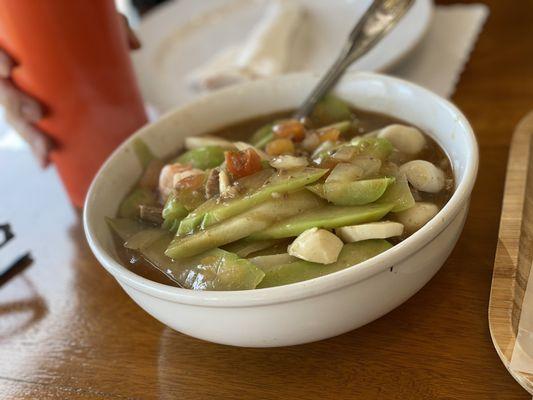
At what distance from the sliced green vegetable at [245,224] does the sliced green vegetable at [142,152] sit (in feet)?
0.89

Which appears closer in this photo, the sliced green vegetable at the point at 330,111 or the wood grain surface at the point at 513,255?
the wood grain surface at the point at 513,255

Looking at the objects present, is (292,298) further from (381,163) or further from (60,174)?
(60,174)

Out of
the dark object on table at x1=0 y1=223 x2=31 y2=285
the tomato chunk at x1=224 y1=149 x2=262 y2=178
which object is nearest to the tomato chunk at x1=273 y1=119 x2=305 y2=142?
the tomato chunk at x1=224 y1=149 x2=262 y2=178

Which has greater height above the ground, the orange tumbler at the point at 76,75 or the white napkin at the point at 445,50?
the orange tumbler at the point at 76,75

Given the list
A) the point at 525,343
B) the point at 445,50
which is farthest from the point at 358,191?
A: the point at 445,50

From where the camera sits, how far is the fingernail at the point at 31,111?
1103mm

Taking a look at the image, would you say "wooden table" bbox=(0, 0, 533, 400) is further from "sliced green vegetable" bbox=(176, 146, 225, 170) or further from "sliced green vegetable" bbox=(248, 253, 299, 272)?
"sliced green vegetable" bbox=(176, 146, 225, 170)

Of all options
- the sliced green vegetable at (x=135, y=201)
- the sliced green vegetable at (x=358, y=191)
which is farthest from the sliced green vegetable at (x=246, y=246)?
the sliced green vegetable at (x=135, y=201)

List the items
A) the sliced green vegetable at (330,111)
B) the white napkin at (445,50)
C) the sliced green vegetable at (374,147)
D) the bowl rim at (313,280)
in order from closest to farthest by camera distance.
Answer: the bowl rim at (313,280), the sliced green vegetable at (374,147), the sliced green vegetable at (330,111), the white napkin at (445,50)

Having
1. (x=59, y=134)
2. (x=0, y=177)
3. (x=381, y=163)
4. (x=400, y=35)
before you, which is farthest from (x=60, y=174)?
(x=400, y=35)

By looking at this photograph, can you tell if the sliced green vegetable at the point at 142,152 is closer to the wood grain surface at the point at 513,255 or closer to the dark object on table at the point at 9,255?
the dark object on table at the point at 9,255

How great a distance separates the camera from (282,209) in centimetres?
80

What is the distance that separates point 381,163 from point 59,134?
25.1 inches

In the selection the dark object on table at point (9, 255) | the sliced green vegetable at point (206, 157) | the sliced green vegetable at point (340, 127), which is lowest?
the dark object on table at point (9, 255)
